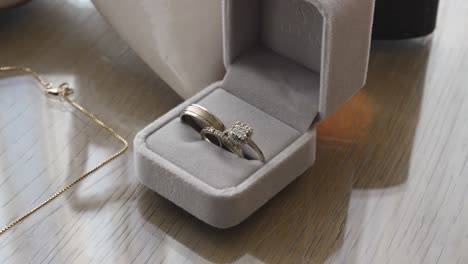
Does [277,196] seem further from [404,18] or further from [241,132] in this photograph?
[404,18]

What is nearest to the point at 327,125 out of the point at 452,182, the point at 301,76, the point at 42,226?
the point at 301,76

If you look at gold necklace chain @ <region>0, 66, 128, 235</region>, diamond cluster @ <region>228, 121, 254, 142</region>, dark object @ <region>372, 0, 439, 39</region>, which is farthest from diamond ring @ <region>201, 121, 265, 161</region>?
dark object @ <region>372, 0, 439, 39</region>

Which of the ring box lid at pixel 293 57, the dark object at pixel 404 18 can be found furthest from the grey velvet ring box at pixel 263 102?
the dark object at pixel 404 18

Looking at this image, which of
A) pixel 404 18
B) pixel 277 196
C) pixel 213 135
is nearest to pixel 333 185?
pixel 277 196

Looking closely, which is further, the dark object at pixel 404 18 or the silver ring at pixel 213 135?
the dark object at pixel 404 18

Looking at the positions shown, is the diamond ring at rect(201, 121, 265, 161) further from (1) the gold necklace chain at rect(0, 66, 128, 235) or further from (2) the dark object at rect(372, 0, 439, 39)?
(2) the dark object at rect(372, 0, 439, 39)

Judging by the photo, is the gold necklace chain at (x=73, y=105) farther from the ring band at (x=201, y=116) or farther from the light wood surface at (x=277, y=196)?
the ring band at (x=201, y=116)

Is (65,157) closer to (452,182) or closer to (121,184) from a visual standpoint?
(121,184)
